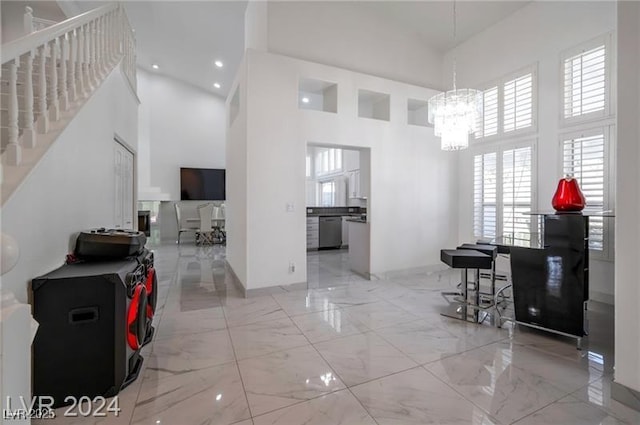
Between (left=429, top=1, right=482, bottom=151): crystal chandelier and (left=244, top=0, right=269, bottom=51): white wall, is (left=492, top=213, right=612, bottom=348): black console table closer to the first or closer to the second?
(left=429, top=1, right=482, bottom=151): crystal chandelier

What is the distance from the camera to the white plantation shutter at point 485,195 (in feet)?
16.2

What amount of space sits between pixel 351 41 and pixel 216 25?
3079 millimetres

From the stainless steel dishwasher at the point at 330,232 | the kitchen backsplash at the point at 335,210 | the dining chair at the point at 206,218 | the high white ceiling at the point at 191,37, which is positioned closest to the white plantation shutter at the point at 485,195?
the kitchen backsplash at the point at 335,210

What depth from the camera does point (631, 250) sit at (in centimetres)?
175

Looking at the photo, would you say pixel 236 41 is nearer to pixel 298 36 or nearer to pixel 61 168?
pixel 298 36

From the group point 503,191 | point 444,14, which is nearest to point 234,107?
point 444,14

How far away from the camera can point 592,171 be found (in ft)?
12.2

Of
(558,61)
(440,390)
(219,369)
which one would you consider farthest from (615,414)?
(558,61)

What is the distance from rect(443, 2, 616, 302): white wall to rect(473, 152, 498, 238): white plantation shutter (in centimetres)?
13

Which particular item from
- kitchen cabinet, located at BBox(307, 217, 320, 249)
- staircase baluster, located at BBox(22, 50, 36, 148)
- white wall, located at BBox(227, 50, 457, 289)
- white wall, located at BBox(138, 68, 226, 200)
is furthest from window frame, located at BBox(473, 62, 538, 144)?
white wall, located at BBox(138, 68, 226, 200)

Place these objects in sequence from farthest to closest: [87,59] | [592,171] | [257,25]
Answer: [257,25], [592,171], [87,59]

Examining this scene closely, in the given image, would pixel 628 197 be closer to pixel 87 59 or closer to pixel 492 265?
pixel 492 265

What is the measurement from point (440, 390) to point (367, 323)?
1149 mm

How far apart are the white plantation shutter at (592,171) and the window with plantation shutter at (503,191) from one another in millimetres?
573
